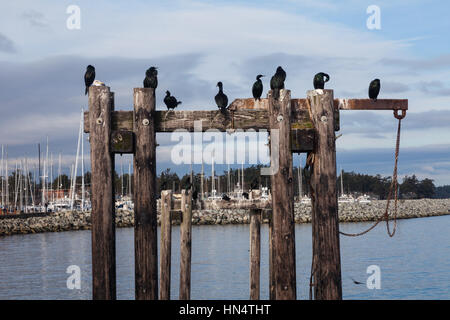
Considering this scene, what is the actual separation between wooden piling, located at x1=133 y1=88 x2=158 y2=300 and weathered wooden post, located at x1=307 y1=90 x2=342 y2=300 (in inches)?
93.1

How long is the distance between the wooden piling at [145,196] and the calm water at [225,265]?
19.7 m

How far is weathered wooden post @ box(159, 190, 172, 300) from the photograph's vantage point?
43.2 feet

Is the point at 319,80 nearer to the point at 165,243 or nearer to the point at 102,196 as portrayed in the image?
the point at 102,196

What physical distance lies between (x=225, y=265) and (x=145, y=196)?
108ft

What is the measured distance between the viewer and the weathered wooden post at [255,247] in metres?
15.2

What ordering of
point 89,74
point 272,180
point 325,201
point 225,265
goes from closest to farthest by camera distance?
point 325,201
point 272,180
point 89,74
point 225,265

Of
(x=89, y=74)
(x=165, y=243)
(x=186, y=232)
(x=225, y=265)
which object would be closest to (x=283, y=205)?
(x=89, y=74)

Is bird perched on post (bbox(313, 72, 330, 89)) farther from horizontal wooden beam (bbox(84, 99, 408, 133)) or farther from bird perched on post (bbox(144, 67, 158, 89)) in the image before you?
bird perched on post (bbox(144, 67, 158, 89))

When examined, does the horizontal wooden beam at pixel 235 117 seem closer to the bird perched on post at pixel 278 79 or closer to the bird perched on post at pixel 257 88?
the bird perched on post at pixel 278 79

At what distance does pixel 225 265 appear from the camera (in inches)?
1619

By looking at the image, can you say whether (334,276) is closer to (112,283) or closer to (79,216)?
(112,283)

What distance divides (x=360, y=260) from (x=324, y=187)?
38.5m

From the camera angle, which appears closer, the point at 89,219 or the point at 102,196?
the point at 102,196

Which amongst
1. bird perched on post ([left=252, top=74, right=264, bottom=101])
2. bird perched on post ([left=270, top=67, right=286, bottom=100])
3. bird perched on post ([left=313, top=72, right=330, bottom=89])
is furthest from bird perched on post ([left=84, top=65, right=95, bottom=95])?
bird perched on post ([left=313, top=72, right=330, bottom=89])
